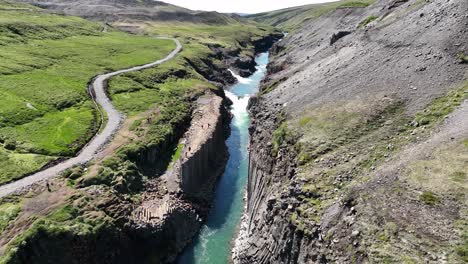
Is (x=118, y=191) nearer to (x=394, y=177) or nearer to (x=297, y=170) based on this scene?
(x=297, y=170)

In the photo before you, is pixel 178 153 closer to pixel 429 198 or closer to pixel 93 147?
pixel 93 147

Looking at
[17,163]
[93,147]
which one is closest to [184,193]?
[93,147]

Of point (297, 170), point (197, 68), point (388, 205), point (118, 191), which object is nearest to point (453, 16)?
point (297, 170)

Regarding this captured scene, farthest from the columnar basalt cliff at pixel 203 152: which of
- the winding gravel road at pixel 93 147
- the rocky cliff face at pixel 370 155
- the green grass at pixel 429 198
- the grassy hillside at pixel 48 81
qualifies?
the green grass at pixel 429 198

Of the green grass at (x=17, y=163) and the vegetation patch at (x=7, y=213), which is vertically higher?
the green grass at (x=17, y=163)

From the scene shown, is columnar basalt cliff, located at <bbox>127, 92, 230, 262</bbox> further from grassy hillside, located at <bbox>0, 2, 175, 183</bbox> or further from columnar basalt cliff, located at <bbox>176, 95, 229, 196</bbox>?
grassy hillside, located at <bbox>0, 2, 175, 183</bbox>

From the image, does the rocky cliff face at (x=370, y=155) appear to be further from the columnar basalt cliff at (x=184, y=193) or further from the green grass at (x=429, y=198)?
the columnar basalt cliff at (x=184, y=193)
